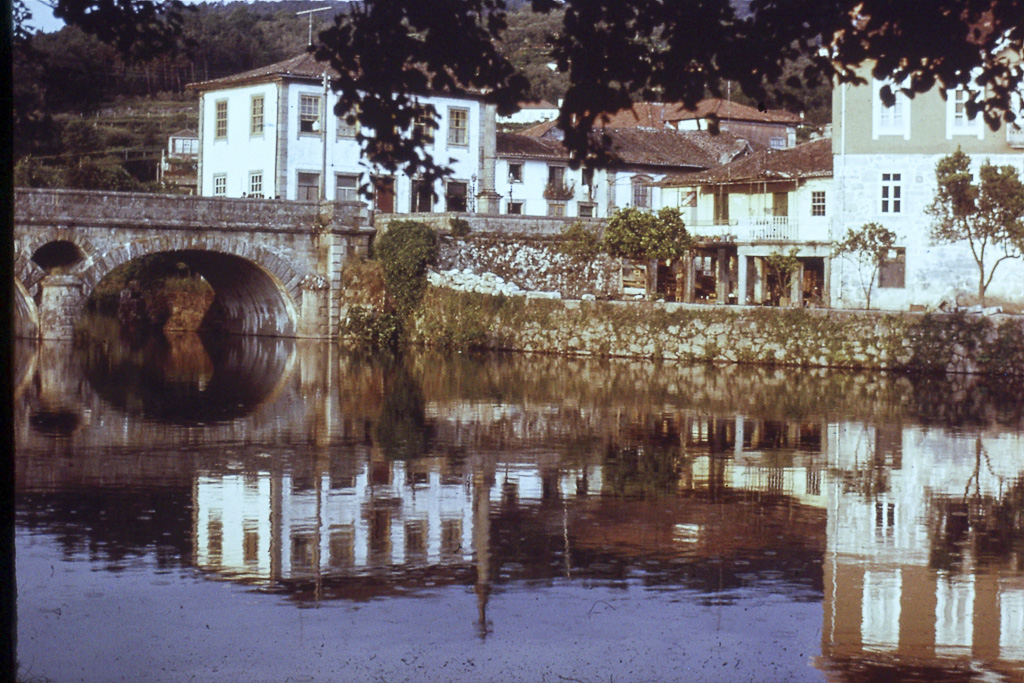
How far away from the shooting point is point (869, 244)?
32656 mm

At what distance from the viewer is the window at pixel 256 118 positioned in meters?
23.9

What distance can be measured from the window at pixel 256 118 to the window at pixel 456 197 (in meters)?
7.66

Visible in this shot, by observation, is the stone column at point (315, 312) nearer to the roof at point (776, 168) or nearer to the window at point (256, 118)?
the roof at point (776, 168)

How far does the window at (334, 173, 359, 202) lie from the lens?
35.5 meters

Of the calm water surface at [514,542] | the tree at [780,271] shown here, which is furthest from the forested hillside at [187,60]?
the tree at [780,271]

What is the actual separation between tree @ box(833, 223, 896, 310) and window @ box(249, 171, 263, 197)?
13523mm

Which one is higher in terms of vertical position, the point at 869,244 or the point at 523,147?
the point at 523,147

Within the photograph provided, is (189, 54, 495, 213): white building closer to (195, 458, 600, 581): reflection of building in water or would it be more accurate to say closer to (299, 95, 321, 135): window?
(299, 95, 321, 135): window

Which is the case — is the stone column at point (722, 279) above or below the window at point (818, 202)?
below

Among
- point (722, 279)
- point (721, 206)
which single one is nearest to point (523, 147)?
point (721, 206)

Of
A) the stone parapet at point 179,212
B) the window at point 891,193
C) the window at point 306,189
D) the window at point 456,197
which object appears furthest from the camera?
the window at point 306,189

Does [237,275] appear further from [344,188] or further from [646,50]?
[646,50]

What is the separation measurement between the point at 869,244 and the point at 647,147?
20.9 ft

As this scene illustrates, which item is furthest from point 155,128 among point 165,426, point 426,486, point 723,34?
point 723,34
